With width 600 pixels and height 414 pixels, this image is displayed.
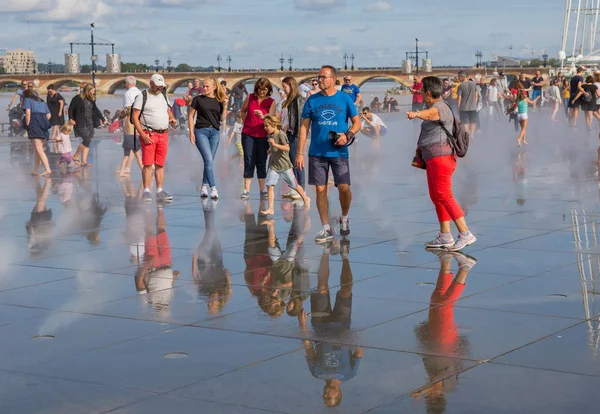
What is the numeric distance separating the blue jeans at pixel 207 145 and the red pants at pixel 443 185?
492 centimetres

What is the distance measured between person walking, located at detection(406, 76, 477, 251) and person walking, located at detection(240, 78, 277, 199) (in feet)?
13.1

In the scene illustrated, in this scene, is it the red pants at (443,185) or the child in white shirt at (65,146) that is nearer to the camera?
the red pants at (443,185)

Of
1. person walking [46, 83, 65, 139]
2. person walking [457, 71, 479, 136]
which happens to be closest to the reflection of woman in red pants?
person walking [46, 83, 65, 139]

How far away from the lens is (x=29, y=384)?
5.60m

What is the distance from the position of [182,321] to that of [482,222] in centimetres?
536

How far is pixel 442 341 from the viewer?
640 cm

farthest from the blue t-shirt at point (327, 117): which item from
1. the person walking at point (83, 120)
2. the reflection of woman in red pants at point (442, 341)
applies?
the person walking at point (83, 120)

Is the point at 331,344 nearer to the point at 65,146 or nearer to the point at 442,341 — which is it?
the point at 442,341

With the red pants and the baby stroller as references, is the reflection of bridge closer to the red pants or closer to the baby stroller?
the baby stroller

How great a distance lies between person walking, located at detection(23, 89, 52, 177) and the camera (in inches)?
733

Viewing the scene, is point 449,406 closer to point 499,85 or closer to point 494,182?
point 494,182

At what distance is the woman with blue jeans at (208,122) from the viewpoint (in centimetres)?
1441

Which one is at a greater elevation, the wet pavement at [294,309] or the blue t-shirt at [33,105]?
the blue t-shirt at [33,105]

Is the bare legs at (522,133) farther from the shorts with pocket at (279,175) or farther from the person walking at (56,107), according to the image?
the shorts with pocket at (279,175)
